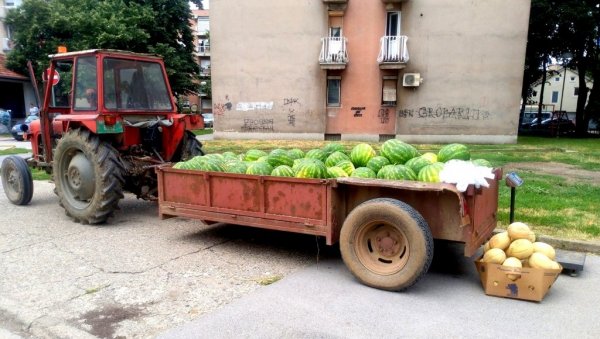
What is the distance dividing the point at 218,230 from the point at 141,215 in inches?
69.9

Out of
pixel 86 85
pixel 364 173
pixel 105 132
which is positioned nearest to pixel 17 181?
pixel 86 85

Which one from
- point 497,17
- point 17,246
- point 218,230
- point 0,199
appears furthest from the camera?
point 497,17

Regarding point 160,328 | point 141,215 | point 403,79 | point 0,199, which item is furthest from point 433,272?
point 403,79

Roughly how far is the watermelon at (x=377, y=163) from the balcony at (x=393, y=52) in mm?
16520

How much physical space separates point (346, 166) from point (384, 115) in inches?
681

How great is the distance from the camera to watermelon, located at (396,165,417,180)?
481 cm

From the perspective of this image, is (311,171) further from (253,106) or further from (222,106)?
(222,106)

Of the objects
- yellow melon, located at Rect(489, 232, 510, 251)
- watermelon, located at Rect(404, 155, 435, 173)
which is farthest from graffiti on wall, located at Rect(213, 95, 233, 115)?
yellow melon, located at Rect(489, 232, 510, 251)

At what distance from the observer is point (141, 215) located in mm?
7566

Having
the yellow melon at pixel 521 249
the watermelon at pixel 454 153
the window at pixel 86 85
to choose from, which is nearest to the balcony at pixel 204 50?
the window at pixel 86 85

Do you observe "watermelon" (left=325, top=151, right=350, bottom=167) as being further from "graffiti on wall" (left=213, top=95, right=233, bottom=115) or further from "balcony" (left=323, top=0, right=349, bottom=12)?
"graffiti on wall" (left=213, top=95, right=233, bottom=115)

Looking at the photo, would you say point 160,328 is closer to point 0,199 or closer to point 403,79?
point 0,199

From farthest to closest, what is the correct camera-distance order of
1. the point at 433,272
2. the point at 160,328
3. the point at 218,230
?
the point at 218,230 < the point at 433,272 < the point at 160,328

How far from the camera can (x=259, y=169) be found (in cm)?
544
